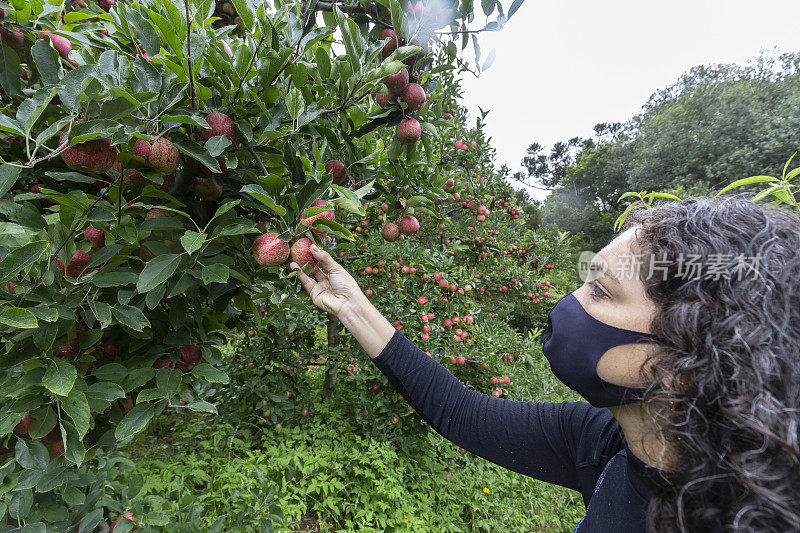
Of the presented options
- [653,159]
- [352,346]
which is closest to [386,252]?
[352,346]

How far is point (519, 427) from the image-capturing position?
1198mm

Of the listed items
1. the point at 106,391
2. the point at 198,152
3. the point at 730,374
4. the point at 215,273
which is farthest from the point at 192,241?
the point at 730,374

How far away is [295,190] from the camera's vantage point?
99 cm

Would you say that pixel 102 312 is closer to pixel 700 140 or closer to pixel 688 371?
pixel 688 371

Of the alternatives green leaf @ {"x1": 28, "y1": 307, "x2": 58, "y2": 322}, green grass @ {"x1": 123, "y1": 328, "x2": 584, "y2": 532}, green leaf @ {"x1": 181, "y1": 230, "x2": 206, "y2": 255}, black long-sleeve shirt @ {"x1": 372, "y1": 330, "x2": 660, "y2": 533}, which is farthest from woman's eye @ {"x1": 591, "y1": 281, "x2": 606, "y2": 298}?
green grass @ {"x1": 123, "y1": 328, "x2": 584, "y2": 532}

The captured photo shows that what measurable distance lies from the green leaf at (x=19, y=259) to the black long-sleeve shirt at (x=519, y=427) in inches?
34.8

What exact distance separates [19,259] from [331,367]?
7.95 feet

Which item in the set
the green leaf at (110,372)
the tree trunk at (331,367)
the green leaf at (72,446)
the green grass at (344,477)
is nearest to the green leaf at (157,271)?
the green leaf at (110,372)

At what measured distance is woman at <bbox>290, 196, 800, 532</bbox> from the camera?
59 centimetres

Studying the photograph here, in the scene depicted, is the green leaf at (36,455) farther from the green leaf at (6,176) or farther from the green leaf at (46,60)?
the green leaf at (46,60)

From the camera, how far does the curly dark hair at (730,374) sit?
1.84 ft

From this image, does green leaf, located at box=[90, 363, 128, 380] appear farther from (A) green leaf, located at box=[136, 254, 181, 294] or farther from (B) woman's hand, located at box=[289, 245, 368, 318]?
(B) woman's hand, located at box=[289, 245, 368, 318]

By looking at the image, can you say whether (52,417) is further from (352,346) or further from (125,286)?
(352,346)

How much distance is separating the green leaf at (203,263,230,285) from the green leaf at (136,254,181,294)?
63 mm
